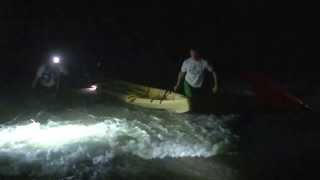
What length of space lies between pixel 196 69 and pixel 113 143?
3649 millimetres

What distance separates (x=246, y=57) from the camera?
2891cm

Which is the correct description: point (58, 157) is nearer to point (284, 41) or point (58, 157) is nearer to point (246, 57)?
point (246, 57)

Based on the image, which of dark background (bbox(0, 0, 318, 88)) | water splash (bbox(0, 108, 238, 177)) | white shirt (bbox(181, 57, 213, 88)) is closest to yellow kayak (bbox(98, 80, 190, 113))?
water splash (bbox(0, 108, 238, 177))

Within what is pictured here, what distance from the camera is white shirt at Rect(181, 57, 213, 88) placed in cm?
1408

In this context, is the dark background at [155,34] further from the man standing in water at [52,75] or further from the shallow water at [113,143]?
the shallow water at [113,143]

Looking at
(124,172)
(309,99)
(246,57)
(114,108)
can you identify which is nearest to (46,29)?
(246,57)

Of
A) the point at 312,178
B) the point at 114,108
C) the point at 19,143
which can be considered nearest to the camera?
the point at 312,178

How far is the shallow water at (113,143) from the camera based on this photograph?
10242 millimetres

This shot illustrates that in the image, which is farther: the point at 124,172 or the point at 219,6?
the point at 219,6

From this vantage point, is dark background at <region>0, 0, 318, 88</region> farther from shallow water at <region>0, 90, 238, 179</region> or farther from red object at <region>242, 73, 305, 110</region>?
red object at <region>242, 73, 305, 110</region>

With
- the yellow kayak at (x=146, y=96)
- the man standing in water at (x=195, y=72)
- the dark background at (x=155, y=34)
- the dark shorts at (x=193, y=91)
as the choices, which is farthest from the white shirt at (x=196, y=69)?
the dark background at (x=155, y=34)

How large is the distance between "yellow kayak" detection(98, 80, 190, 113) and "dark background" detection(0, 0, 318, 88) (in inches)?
373

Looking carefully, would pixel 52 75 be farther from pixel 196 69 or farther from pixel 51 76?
pixel 196 69

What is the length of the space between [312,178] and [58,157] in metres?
5.86
